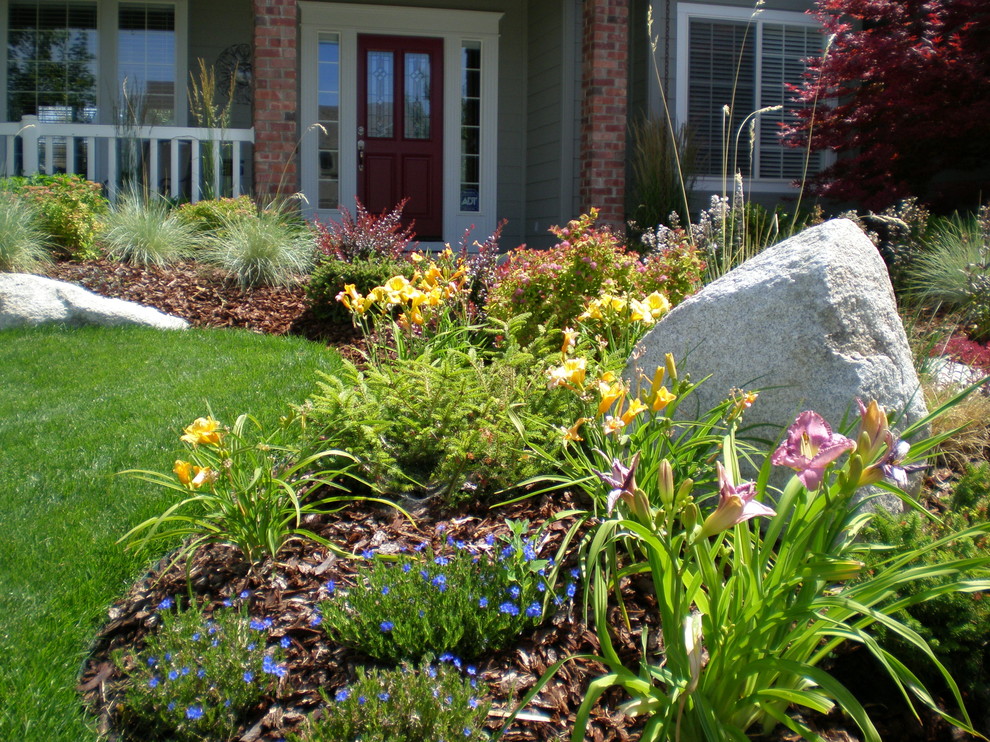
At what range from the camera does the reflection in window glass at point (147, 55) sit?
10398 millimetres

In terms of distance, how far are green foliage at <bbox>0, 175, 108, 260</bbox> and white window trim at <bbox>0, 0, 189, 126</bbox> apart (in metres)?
3.02

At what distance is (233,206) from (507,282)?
3583 mm

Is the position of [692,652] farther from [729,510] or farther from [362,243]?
[362,243]

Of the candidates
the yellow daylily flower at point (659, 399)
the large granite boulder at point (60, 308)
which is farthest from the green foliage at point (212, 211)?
the yellow daylily flower at point (659, 399)

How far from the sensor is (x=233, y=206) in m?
7.60

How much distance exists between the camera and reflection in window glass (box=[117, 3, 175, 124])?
1040 cm

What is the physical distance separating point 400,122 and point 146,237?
4.05 m

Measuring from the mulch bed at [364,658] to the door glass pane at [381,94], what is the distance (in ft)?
26.3

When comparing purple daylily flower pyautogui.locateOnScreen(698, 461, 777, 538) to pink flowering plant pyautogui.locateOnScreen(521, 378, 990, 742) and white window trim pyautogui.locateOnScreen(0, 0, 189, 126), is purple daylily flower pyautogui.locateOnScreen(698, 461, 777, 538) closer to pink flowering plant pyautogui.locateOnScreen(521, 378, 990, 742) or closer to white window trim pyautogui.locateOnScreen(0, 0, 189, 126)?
pink flowering plant pyautogui.locateOnScreen(521, 378, 990, 742)

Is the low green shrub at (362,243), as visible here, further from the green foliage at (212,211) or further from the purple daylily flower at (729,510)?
the purple daylily flower at (729,510)

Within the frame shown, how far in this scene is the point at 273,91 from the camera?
7875mm

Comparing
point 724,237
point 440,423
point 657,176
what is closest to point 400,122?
point 657,176

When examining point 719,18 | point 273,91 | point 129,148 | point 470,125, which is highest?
point 719,18

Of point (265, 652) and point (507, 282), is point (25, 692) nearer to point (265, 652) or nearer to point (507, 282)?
point (265, 652)
